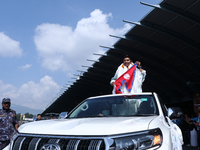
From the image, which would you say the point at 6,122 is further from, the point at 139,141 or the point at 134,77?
the point at 139,141

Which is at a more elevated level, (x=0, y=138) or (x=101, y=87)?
(x=101, y=87)

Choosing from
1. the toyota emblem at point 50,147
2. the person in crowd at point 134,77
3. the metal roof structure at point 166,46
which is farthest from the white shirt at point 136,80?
the metal roof structure at point 166,46

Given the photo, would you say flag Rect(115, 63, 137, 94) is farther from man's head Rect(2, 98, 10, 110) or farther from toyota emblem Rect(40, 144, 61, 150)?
toyota emblem Rect(40, 144, 61, 150)

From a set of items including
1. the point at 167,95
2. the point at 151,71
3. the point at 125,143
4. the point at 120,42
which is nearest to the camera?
the point at 125,143

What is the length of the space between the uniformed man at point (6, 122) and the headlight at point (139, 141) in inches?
162

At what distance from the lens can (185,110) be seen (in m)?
36.8

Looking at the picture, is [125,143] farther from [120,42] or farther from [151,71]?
[151,71]

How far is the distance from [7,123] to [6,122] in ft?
0.11

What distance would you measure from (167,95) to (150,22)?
68.5 feet

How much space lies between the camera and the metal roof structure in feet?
50.6

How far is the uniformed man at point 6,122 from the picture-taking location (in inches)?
229

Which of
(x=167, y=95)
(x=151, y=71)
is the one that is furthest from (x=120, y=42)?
(x=167, y=95)

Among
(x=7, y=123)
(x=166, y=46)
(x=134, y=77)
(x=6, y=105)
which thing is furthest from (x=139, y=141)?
(x=166, y=46)

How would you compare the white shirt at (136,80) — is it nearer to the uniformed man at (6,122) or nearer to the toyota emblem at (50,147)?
the uniformed man at (6,122)
